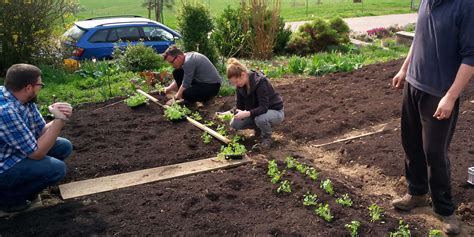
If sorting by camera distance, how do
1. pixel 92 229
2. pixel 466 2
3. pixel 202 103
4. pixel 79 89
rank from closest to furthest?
pixel 466 2 → pixel 92 229 → pixel 202 103 → pixel 79 89

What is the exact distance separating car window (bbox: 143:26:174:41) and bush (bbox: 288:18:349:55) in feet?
11.3

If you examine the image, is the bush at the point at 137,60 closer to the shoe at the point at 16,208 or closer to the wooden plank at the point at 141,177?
the wooden plank at the point at 141,177

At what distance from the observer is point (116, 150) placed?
5.56m

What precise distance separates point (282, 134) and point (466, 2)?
3.32 metres

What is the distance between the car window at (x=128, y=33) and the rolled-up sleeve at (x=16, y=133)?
8.73 metres

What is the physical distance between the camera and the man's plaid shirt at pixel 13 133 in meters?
3.69

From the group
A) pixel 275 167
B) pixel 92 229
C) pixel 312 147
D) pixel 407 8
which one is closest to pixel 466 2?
pixel 275 167

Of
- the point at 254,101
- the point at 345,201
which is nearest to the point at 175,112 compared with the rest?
the point at 254,101

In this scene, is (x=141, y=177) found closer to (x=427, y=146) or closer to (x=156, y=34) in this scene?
(x=427, y=146)

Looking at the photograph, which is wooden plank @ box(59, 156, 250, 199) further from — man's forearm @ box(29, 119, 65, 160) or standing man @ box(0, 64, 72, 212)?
man's forearm @ box(29, 119, 65, 160)

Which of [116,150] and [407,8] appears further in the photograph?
[407,8]

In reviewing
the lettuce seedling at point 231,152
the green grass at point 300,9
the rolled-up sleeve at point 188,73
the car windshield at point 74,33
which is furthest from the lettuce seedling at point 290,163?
the green grass at point 300,9

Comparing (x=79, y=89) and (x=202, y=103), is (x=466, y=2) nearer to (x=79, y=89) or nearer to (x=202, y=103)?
(x=202, y=103)

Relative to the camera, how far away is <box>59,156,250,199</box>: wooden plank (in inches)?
177
